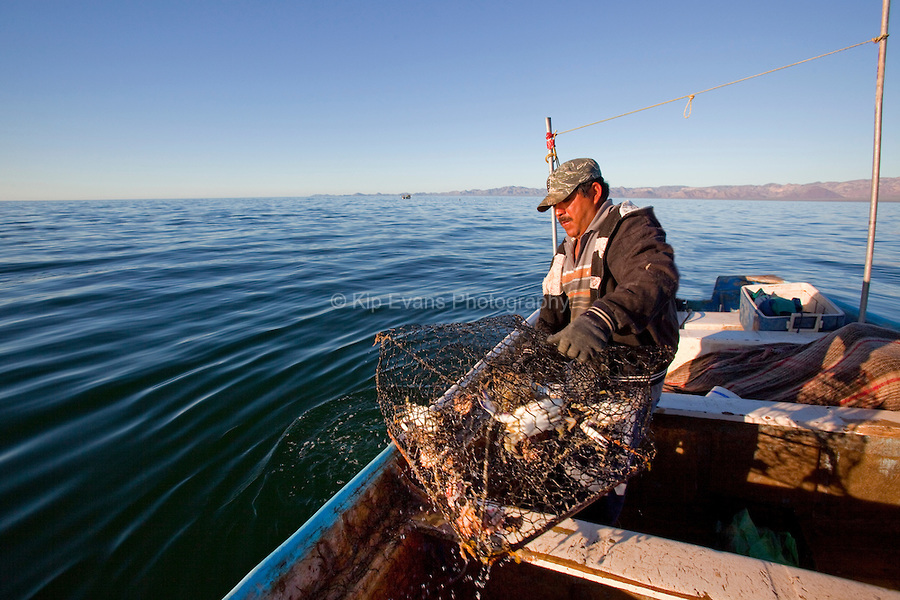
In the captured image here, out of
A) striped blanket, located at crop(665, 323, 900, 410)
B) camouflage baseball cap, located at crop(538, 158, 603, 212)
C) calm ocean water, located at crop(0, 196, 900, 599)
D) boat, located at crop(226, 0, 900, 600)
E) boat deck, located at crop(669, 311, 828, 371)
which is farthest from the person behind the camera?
boat deck, located at crop(669, 311, 828, 371)

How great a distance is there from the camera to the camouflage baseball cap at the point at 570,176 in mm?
2490

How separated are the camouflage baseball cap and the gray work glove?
95cm

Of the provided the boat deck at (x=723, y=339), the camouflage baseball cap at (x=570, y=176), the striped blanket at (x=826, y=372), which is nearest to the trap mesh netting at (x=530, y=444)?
the camouflage baseball cap at (x=570, y=176)

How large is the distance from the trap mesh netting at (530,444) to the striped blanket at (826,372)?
5.92 ft

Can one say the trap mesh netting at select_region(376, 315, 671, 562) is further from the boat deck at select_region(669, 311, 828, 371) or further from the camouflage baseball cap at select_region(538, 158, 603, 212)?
the boat deck at select_region(669, 311, 828, 371)

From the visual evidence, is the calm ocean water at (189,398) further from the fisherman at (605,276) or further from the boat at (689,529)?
the fisherman at (605,276)

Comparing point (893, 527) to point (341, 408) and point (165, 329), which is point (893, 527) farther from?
point (165, 329)

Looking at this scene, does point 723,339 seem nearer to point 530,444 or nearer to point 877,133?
point 877,133

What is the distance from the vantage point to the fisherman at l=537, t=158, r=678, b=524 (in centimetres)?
203

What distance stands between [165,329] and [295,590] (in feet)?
23.9

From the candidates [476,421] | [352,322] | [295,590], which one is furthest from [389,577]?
[352,322]

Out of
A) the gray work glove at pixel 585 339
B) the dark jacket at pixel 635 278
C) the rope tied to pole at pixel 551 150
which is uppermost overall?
the rope tied to pole at pixel 551 150

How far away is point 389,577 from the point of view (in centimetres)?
210

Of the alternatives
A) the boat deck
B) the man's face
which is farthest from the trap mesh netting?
the boat deck
